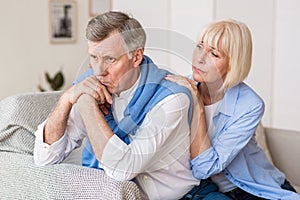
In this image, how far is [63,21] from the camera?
4496 mm

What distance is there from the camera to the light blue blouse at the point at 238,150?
62.0 inches

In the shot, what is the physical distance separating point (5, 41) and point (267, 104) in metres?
2.24

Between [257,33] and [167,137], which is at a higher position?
[257,33]

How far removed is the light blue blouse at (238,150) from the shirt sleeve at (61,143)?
39 centimetres

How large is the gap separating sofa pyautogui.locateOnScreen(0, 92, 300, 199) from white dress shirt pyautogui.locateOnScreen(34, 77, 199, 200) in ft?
0.14

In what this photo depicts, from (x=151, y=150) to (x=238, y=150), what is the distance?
34cm

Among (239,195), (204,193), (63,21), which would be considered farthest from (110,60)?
(63,21)

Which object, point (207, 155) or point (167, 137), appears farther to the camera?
point (207, 155)

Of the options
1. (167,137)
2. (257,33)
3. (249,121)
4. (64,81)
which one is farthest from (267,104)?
(64,81)

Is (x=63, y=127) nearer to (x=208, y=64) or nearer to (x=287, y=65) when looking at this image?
(x=208, y=64)

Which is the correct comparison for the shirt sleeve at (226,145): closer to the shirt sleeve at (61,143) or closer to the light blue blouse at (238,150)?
the light blue blouse at (238,150)

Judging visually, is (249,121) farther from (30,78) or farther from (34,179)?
(30,78)

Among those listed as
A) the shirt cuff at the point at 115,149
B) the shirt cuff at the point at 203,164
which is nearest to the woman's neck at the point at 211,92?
the shirt cuff at the point at 203,164

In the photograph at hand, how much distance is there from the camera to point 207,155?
157cm
